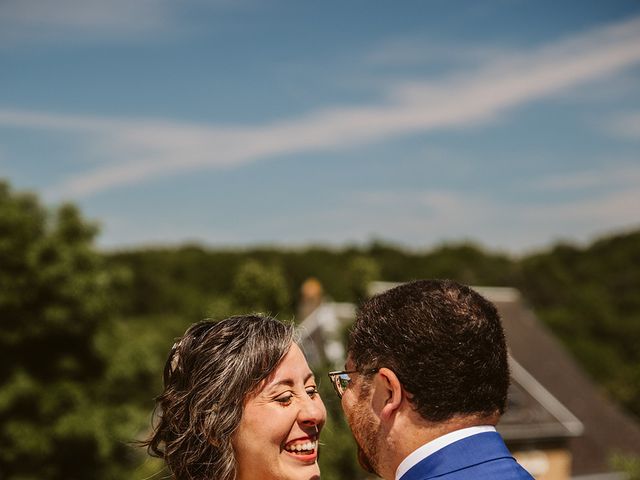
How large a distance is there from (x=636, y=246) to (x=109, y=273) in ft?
223

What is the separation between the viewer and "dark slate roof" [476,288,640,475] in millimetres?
31297

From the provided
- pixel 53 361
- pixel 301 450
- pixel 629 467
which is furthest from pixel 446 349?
pixel 53 361

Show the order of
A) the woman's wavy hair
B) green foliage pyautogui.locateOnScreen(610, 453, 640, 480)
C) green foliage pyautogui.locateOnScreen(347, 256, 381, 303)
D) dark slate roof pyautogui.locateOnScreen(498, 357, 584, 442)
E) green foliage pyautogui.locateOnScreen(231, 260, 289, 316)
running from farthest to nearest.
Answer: dark slate roof pyautogui.locateOnScreen(498, 357, 584, 442)
green foliage pyautogui.locateOnScreen(347, 256, 381, 303)
green foliage pyautogui.locateOnScreen(610, 453, 640, 480)
green foliage pyautogui.locateOnScreen(231, 260, 289, 316)
the woman's wavy hair

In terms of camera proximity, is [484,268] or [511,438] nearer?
[511,438]

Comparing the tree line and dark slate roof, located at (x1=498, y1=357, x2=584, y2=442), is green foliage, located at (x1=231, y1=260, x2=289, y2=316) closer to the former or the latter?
the tree line

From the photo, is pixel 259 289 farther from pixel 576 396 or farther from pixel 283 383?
pixel 576 396

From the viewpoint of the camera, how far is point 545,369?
114 feet

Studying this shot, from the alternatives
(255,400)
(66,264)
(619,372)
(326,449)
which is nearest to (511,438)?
(326,449)

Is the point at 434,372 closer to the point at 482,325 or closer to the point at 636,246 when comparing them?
the point at 482,325

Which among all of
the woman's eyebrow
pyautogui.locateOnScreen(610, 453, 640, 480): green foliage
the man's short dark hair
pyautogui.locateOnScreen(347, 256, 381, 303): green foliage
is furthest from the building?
the man's short dark hair

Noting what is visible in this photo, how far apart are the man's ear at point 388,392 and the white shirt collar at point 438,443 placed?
0.58 ft

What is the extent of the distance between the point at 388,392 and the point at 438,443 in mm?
276

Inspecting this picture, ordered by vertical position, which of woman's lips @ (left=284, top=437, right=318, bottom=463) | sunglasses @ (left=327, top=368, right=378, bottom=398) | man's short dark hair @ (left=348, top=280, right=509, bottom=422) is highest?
man's short dark hair @ (left=348, top=280, right=509, bottom=422)

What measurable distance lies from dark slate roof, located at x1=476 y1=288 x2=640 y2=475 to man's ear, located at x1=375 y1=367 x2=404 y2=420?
98.8 feet
